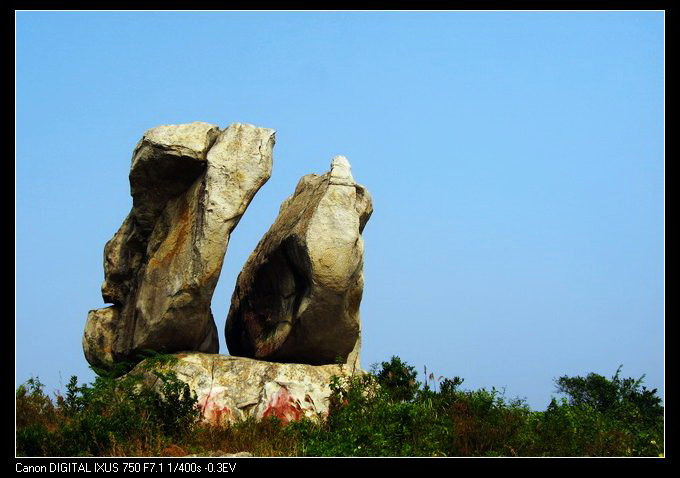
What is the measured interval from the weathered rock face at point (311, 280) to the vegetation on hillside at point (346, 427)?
3.67ft

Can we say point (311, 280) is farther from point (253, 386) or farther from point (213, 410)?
point (213, 410)

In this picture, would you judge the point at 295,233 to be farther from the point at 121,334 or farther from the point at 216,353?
the point at 121,334

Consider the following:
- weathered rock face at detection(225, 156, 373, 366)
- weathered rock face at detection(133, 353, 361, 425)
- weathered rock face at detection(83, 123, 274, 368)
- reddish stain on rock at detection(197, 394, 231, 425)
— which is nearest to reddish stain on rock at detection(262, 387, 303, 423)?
weathered rock face at detection(133, 353, 361, 425)

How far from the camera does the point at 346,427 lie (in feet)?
60.1

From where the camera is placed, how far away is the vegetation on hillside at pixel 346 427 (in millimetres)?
17281

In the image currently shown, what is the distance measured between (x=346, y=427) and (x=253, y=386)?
225cm

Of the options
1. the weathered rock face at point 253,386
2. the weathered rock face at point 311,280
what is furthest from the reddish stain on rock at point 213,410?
the weathered rock face at point 311,280

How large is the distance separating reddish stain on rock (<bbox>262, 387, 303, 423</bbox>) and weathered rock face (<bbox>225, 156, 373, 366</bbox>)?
1537 mm

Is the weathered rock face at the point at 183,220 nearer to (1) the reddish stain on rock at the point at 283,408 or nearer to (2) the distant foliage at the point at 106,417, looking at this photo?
(2) the distant foliage at the point at 106,417

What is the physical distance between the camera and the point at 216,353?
21.4 meters

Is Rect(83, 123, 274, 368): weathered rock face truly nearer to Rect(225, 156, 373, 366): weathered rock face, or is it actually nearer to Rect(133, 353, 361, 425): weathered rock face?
Rect(133, 353, 361, 425): weathered rock face

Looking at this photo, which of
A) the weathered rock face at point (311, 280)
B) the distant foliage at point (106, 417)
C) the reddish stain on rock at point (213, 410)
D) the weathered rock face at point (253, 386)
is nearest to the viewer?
the distant foliage at point (106, 417)

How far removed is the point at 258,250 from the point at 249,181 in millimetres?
2979

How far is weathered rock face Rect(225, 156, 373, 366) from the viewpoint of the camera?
19.8 m
